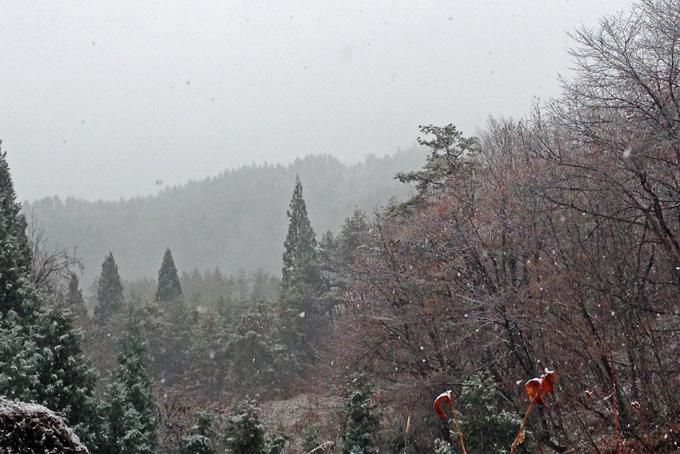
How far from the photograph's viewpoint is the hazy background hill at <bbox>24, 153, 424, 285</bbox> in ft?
473

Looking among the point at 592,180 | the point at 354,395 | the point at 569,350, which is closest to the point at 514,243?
the point at 592,180

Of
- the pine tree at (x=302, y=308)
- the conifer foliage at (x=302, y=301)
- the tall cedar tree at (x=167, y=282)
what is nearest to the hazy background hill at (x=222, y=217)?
the tall cedar tree at (x=167, y=282)

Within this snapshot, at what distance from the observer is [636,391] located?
28.2 ft

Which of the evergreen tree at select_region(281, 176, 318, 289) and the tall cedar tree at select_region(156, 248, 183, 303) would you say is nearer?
the evergreen tree at select_region(281, 176, 318, 289)

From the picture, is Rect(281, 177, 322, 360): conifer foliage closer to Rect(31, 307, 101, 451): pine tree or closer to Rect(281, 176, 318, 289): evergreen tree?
Rect(281, 176, 318, 289): evergreen tree

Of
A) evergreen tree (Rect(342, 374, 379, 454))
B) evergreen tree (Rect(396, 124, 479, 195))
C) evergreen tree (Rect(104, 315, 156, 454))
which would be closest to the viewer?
evergreen tree (Rect(104, 315, 156, 454))

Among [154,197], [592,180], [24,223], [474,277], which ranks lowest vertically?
[474,277]

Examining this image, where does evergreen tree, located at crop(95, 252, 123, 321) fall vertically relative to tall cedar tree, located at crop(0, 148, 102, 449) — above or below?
above

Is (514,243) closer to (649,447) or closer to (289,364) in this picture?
(649,447)

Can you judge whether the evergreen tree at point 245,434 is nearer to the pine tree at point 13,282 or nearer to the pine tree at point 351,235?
the pine tree at point 13,282

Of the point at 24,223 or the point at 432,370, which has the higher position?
the point at 24,223

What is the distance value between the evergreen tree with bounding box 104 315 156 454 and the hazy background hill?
12331 cm

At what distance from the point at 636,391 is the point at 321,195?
141m

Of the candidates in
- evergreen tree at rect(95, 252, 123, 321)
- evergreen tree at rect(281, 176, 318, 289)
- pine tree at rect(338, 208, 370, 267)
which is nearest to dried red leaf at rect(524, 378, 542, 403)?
pine tree at rect(338, 208, 370, 267)
